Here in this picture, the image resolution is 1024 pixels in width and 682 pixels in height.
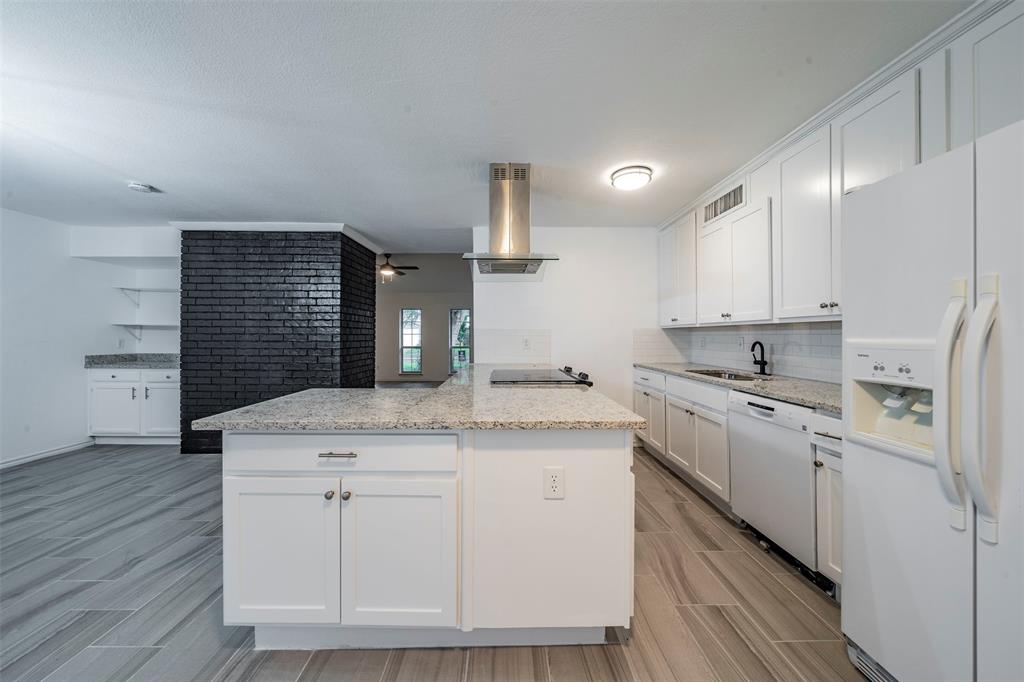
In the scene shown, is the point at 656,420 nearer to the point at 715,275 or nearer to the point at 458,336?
the point at 715,275

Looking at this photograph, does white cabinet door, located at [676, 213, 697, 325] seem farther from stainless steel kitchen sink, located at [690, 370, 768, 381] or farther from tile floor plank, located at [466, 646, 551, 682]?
tile floor plank, located at [466, 646, 551, 682]

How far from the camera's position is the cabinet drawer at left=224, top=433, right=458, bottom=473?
1509mm

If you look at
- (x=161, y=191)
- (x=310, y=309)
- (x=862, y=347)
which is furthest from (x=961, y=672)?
(x=161, y=191)

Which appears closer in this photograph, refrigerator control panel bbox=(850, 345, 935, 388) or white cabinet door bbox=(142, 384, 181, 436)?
refrigerator control panel bbox=(850, 345, 935, 388)

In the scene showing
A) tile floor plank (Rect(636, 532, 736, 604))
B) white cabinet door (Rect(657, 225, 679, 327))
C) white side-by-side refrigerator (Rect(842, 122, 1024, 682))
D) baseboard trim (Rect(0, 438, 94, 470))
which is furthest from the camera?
white cabinet door (Rect(657, 225, 679, 327))

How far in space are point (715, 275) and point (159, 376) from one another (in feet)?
19.1

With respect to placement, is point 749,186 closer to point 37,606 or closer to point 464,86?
point 464,86

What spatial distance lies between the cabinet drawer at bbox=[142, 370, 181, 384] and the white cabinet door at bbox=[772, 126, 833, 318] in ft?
19.2

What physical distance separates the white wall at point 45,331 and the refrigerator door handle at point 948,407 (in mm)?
6480

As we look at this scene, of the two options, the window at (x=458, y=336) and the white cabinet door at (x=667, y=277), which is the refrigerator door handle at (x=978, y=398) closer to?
the white cabinet door at (x=667, y=277)

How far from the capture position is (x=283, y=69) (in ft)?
6.03

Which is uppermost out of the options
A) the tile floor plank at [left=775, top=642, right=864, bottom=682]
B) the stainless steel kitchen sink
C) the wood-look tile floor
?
the stainless steel kitchen sink

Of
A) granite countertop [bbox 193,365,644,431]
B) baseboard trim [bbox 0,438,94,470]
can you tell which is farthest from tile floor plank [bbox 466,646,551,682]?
baseboard trim [bbox 0,438,94,470]

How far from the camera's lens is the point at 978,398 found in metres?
1.05
